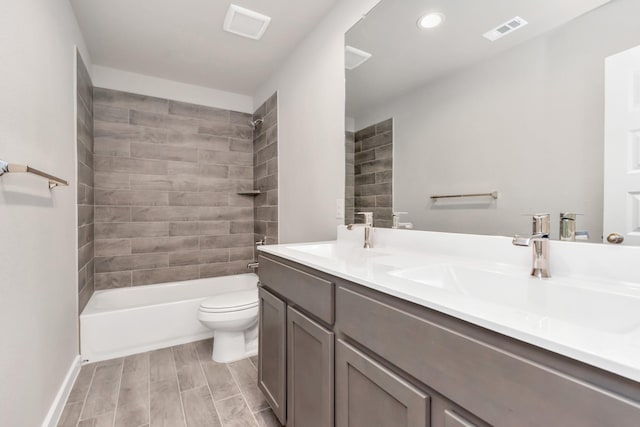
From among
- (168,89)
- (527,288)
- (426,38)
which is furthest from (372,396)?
(168,89)

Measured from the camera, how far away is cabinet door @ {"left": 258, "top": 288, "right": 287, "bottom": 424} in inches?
51.9

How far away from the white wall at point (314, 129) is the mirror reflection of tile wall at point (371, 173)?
3.3 inches

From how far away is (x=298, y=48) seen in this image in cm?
243

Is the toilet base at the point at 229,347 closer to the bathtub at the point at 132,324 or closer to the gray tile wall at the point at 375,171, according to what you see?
the bathtub at the point at 132,324

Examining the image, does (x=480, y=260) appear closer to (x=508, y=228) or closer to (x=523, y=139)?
(x=508, y=228)

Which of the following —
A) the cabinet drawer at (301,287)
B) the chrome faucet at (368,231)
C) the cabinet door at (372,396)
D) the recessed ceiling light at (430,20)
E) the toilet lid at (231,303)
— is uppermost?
the recessed ceiling light at (430,20)

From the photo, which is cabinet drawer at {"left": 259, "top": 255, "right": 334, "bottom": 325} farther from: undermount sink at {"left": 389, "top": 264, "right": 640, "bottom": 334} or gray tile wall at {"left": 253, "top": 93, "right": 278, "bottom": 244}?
gray tile wall at {"left": 253, "top": 93, "right": 278, "bottom": 244}

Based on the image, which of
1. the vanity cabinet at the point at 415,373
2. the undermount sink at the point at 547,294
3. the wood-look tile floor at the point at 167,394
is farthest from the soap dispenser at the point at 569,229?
the wood-look tile floor at the point at 167,394

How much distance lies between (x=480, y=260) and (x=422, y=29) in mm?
1112

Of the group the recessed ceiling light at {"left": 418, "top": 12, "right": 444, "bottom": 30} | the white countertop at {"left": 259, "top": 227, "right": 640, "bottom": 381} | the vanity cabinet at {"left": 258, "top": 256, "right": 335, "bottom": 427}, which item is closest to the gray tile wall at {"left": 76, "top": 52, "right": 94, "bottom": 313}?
the vanity cabinet at {"left": 258, "top": 256, "right": 335, "bottom": 427}

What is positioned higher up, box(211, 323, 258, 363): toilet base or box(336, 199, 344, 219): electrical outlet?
box(336, 199, 344, 219): electrical outlet

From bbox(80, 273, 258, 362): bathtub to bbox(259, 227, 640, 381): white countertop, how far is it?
1.62 meters

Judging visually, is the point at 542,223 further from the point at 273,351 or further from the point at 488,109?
the point at 273,351

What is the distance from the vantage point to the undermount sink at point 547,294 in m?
0.66
